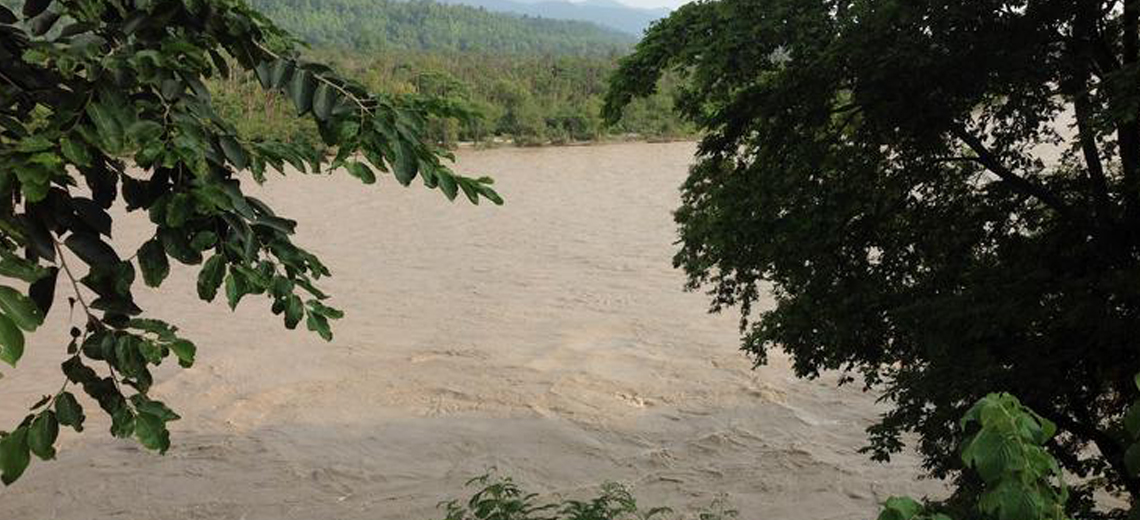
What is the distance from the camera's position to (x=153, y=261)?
182 cm

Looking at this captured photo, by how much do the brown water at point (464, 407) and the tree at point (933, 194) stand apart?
137 inches

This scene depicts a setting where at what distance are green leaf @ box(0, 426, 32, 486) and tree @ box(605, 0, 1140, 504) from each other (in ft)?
14.6

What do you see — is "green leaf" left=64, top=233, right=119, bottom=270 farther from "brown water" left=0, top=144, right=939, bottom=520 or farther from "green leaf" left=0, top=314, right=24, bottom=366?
"brown water" left=0, top=144, right=939, bottom=520

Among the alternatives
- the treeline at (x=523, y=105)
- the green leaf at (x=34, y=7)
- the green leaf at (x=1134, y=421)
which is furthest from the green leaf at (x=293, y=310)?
the treeline at (x=523, y=105)

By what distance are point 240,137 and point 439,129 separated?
4651cm

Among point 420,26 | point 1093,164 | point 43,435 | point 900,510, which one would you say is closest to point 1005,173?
point 1093,164

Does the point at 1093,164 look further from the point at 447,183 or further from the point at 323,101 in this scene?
the point at 323,101

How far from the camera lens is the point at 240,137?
6.75ft

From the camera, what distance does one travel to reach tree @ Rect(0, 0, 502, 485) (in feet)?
5.41

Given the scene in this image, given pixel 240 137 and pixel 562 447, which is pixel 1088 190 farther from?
pixel 562 447

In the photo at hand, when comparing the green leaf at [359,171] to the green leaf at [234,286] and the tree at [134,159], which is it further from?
the green leaf at [234,286]

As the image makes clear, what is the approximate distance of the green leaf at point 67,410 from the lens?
5.68 feet

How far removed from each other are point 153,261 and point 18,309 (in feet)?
1.24

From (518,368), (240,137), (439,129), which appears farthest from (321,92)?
(439,129)
